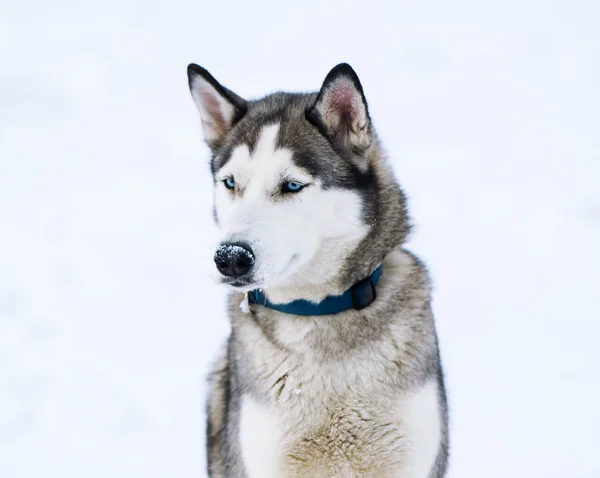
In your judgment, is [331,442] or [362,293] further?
[362,293]

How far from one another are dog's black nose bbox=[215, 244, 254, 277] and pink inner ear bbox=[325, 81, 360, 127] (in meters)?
0.67

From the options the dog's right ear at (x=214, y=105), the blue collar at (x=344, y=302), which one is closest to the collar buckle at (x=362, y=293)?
the blue collar at (x=344, y=302)

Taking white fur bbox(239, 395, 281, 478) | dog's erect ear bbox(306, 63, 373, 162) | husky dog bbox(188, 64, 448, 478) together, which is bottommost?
white fur bbox(239, 395, 281, 478)

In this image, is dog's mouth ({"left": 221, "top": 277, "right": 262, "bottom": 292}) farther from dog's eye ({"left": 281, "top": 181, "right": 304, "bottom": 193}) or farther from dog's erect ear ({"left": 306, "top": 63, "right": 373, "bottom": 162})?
dog's erect ear ({"left": 306, "top": 63, "right": 373, "bottom": 162})

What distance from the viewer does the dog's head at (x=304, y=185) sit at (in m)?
2.80

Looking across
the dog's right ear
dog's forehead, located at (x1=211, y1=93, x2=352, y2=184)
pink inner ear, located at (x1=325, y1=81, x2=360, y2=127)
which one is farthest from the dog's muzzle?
the dog's right ear

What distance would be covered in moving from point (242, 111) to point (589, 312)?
360 centimetres

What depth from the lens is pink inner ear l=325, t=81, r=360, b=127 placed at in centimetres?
293

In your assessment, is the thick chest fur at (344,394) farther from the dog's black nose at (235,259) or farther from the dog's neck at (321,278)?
the dog's black nose at (235,259)

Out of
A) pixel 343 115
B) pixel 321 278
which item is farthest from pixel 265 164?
pixel 321 278

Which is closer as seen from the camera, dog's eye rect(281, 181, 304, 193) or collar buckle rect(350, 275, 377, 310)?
dog's eye rect(281, 181, 304, 193)

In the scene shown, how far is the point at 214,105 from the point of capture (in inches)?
130

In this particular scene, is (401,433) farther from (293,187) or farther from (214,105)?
(214,105)

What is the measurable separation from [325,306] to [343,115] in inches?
27.8
